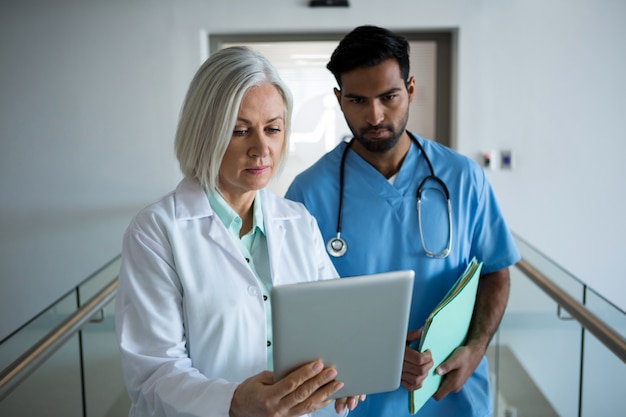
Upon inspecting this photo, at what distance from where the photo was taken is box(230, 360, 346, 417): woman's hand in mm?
893

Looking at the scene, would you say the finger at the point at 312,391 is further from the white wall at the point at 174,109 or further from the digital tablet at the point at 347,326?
the white wall at the point at 174,109

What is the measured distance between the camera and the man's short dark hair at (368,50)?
143 centimetres

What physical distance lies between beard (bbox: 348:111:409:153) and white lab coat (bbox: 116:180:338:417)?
1.60 feet

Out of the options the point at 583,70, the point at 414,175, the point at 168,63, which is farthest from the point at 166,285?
the point at 583,70

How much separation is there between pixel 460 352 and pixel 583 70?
111 inches

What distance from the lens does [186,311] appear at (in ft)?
3.34

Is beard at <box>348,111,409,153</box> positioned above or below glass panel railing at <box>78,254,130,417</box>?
above

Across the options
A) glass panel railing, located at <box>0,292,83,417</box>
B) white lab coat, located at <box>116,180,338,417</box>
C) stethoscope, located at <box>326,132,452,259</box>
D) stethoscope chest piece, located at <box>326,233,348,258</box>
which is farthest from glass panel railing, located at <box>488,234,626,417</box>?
glass panel railing, located at <box>0,292,83,417</box>

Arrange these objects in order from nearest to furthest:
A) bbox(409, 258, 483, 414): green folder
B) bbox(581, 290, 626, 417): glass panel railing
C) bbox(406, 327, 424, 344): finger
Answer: bbox(409, 258, 483, 414): green folder → bbox(406, 327, 424, 344): finger → bbox(581, 290, 626, 417): glass panel railing

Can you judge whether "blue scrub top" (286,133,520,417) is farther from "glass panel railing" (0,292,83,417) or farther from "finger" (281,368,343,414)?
"glass panel railing" (0,292,83,417)

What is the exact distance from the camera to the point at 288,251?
1180 mm

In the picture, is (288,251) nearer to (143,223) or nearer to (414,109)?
(143,223)

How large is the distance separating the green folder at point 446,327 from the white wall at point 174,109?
2.43m

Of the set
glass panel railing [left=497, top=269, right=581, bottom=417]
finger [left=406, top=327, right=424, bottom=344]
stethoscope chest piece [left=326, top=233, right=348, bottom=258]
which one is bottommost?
glass panel railing [left=497, top=269, right=581, bottom=417]
